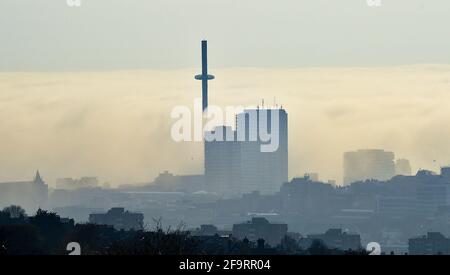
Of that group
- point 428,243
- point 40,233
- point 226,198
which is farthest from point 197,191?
point 40,233

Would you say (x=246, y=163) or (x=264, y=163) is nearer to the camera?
(x=264, y=163)

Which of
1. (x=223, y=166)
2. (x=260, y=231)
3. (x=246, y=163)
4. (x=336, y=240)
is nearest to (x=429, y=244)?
(x=336, y=240)

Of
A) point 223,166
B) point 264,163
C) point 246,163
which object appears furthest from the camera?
point 246,163

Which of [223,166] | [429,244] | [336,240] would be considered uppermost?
→ [223,166]

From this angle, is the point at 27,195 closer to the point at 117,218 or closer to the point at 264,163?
the point at 117,218

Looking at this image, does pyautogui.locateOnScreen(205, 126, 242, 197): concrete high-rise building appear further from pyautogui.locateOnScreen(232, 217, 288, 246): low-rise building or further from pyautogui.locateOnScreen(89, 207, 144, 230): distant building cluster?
pyautogui.locateOnScreen(89, 207, 144, 230): distant building cluster

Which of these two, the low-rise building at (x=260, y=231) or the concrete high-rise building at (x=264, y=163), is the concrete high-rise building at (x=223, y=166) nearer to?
the concrete high-rise building at (x=264, y=163)

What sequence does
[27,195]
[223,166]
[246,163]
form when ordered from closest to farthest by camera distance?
[27,195], [223,166], [246,163]

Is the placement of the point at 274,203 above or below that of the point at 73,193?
above

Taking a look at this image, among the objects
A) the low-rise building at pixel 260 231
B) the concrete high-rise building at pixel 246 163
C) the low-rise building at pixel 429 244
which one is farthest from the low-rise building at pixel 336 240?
the concrete high-rise building at pixel 246 163
